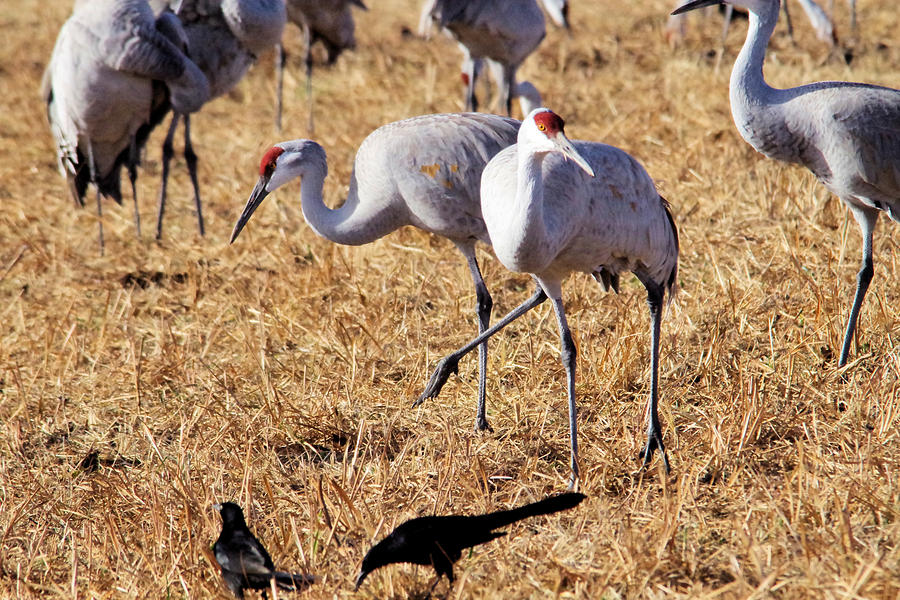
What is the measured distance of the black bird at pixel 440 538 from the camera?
2.48 meters

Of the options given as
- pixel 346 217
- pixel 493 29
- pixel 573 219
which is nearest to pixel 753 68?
pixel 573 219

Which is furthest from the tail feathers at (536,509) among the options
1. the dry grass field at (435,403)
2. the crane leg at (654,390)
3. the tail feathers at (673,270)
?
the tail feathers at (673,270)

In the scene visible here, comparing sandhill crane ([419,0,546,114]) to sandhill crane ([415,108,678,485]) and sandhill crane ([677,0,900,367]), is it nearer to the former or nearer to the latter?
sandhill crane ([677,0,900,367])

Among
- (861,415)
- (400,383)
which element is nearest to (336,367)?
(400,383)

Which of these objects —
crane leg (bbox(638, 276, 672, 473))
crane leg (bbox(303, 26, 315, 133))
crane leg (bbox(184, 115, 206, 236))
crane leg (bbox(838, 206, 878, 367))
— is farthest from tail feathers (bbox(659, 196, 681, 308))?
crane leg (bbox(303, 26, 315, 133))

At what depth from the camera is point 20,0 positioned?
487 inches

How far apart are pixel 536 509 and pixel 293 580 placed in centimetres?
62

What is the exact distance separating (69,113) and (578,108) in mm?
3539

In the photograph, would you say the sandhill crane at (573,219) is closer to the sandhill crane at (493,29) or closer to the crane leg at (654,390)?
the crane leg at (654,390)

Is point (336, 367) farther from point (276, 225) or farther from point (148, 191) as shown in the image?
point (148, 191)

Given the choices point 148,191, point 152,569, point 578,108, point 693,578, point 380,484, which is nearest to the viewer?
point 693,578

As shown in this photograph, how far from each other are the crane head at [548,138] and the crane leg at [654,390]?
78cm

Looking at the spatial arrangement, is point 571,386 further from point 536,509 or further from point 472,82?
point 472,82

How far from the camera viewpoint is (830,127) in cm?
363
